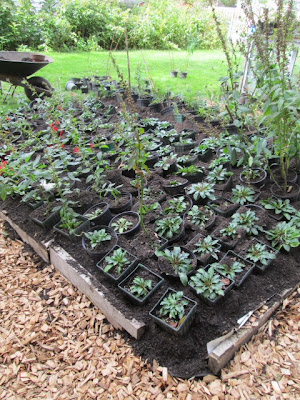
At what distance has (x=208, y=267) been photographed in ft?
6.80

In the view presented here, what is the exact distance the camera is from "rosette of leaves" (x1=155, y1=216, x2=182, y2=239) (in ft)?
7.68

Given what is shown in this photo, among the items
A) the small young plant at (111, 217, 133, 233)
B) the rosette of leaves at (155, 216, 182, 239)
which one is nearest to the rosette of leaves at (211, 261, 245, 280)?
the rosette of leaves at (155, 216, 182, 239)

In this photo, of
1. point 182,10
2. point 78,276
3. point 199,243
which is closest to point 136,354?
point 78,276

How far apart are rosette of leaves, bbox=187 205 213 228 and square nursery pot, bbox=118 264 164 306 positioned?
0.65 metres

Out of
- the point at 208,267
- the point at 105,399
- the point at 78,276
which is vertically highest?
the point at 208,267

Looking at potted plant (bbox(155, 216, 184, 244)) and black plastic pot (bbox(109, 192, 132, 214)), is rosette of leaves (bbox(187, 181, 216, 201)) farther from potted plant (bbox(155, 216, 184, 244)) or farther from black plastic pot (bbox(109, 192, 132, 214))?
black plastic pot (bbox(109, 192, 132, 214))

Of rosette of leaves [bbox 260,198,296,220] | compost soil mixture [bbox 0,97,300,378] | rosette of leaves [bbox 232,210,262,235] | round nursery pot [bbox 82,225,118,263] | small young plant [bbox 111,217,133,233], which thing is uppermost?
rosette of leaves [bbox 260,198,296,220]

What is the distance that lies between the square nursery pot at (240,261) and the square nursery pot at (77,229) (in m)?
1.18

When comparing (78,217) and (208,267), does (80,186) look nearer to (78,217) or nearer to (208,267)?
(78,217)

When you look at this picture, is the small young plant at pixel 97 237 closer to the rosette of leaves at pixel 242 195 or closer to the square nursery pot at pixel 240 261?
the square nursery pot at pixel 240 261

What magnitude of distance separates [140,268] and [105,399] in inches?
32.6

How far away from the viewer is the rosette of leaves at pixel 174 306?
177cm

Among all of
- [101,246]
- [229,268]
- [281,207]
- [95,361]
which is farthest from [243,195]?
[95,361]

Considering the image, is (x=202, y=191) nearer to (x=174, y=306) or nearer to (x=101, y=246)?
(x=101, y=246)
